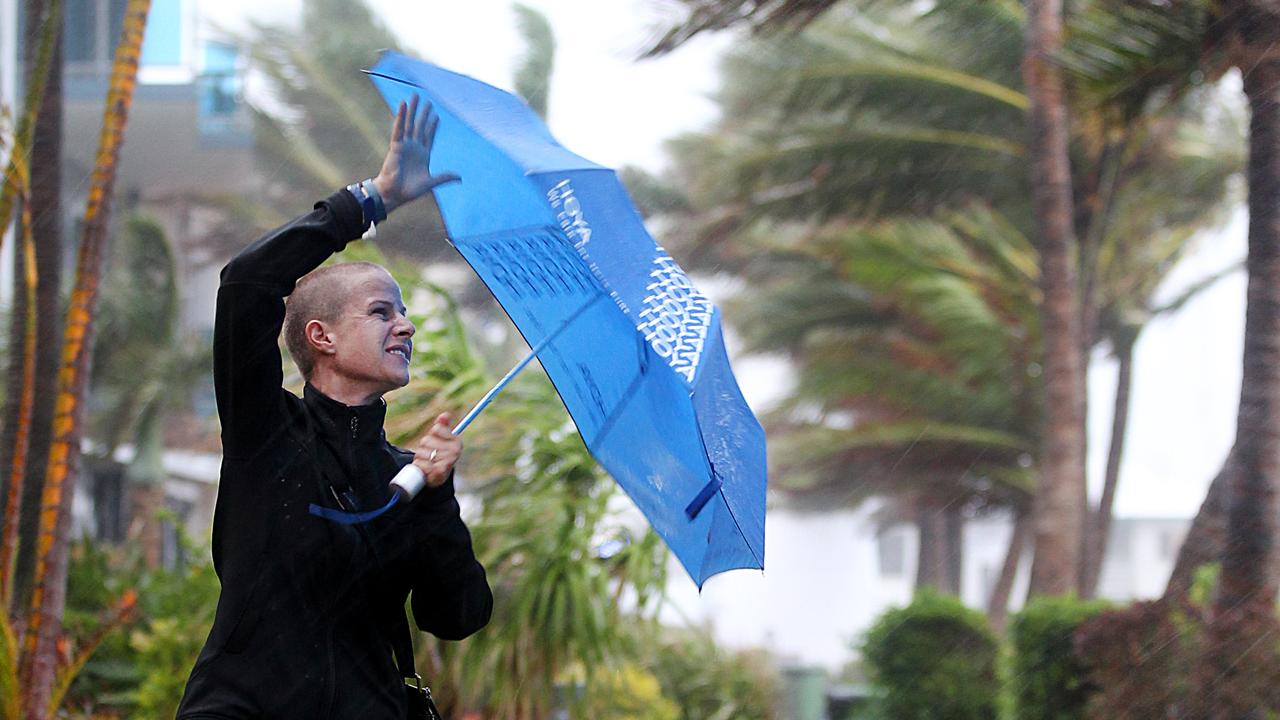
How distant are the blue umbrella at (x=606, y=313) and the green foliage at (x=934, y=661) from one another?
8.25 metres

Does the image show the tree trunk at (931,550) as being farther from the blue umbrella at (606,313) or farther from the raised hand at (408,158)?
the raised hand at (408,158)

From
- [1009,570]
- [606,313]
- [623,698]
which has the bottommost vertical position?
[1009,570]

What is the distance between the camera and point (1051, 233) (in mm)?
11828

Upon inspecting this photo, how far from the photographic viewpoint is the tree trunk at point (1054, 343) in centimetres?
1137

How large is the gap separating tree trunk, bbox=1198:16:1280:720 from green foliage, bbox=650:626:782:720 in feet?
11.7

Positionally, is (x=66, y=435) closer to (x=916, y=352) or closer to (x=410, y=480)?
(x=410, y=480)

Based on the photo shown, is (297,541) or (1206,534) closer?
(297,541)

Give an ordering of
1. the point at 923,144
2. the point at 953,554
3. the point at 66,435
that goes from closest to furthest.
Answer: the point at 66,435, the point at 923,144, the point at 953,554

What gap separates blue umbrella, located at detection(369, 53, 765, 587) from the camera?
2182mm

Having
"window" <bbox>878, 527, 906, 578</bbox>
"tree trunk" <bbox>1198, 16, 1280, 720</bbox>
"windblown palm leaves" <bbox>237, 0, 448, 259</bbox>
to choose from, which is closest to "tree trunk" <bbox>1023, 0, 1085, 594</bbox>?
"tree trunk" <bbox>1198, 16, 1280, 720</bbox>

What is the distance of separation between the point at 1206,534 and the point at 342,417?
8.55 meters

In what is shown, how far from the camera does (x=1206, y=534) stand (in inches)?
374

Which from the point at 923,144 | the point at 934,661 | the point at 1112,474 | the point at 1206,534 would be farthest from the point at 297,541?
the point at 1112,474

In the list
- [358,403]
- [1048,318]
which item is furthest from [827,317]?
[358,403]
